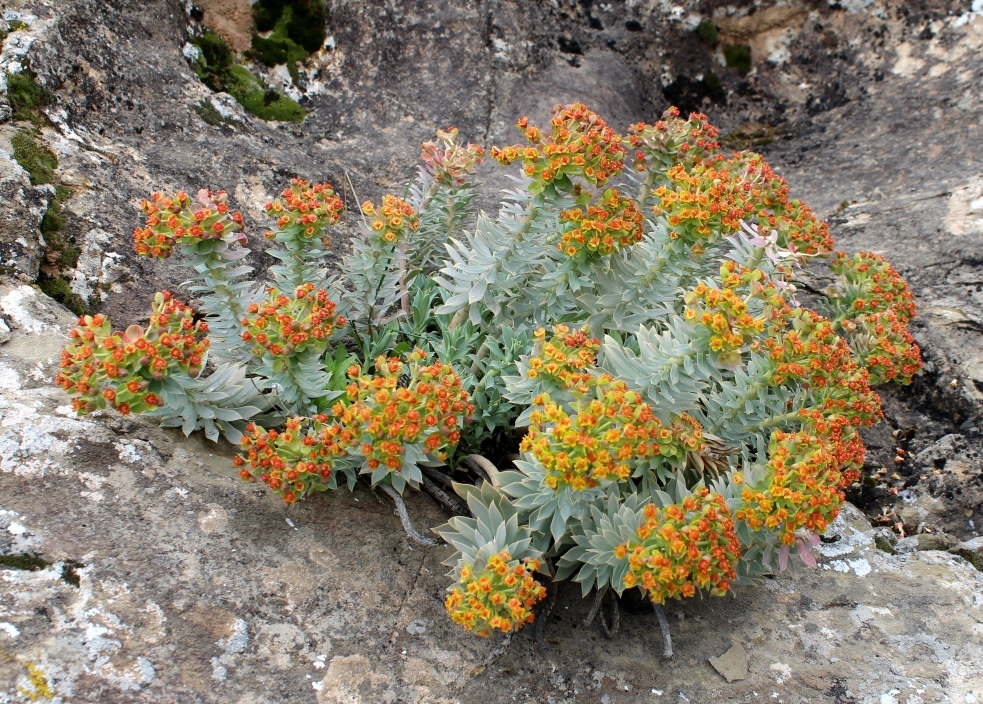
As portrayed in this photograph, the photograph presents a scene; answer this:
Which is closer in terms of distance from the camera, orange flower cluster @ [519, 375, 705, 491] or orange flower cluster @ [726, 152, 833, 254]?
orange flower cluster @ [519, 375, 705, 491]

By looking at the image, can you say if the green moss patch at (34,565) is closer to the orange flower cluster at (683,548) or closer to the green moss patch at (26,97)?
the orange flower cluster at (683,548)

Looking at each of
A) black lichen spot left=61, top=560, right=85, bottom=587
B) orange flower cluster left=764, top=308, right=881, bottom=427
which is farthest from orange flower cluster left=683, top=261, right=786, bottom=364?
black lichen spot left=61, top=560, right=85, bottom=587

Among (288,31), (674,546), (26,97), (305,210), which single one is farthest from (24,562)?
(288,31)

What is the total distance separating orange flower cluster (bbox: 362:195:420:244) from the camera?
10.6 feet

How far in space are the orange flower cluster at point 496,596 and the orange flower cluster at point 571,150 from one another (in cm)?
141

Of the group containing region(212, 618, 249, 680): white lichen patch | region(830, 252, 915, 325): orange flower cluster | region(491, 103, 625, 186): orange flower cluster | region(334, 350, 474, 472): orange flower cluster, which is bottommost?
region(212, 618, 249, 680): white lichen patch

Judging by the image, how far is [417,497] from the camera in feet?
10.5

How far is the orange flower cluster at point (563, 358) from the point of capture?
2594mm

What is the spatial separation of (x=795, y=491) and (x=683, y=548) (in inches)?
18.8

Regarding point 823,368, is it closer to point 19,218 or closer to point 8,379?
point 8,379

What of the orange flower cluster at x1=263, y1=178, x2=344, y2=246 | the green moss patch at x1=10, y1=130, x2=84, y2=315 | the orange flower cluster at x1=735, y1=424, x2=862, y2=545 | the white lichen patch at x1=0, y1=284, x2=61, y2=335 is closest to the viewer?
the orange flower cluster at x1=735, y1=424, x2=862, y2=545

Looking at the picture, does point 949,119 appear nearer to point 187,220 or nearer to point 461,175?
point 461,175

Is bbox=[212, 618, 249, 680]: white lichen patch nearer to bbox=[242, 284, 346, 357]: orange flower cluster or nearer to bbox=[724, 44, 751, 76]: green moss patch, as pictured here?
bbox=[242, 284, 346, 357]: orange flower cluster

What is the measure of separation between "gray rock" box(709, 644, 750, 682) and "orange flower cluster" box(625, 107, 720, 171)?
216 cm
